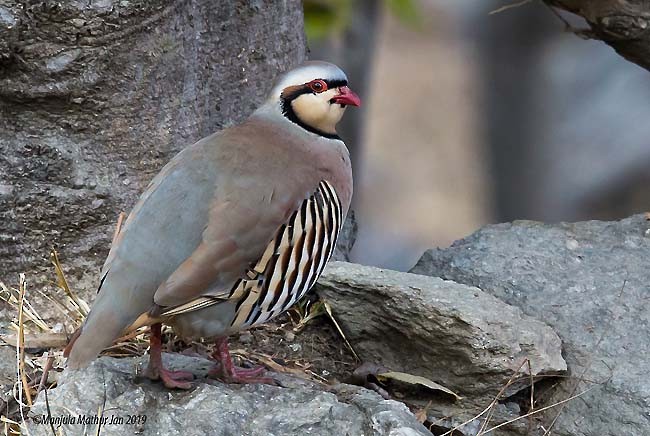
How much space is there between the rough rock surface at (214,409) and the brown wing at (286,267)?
0.25 meters

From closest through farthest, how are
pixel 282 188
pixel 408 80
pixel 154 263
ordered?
pixel 154 263, pixel 282 188, pixel 408 80

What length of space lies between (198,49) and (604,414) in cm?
200

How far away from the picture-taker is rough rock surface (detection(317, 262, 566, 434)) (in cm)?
424

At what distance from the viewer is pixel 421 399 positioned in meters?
4.40

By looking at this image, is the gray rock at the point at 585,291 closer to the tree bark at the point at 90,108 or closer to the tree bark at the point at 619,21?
the tree bark at the point at 619,21

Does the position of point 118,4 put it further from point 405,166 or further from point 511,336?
point 405,166

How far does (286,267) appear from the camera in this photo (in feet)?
13.0

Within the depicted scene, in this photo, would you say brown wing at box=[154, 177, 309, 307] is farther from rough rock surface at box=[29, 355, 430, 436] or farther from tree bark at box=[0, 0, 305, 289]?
tree bark at box=[0, 0, 305, 289]

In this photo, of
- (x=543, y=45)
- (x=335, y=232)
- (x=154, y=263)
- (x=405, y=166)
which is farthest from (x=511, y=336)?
(x=405, y=166)

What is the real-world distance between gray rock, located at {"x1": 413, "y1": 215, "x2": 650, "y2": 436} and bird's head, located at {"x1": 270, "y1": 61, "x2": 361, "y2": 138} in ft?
3.13

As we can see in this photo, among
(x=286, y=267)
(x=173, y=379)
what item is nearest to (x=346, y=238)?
(x=286, y=267)

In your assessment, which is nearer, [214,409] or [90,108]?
[214,409]

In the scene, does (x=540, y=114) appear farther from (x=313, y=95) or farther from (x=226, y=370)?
(x=226, y=370)

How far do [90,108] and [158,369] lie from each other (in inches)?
44.5
